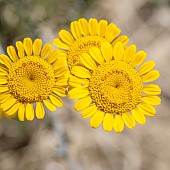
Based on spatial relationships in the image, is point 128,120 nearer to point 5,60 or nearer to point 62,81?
point 62,81

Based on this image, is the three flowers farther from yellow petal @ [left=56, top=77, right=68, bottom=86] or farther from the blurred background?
the blurred background

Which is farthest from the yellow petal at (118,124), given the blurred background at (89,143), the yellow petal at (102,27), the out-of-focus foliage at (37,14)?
the blurred background at (89,143)

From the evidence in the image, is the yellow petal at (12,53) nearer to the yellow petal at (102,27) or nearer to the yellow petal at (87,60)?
the yellow petal at (87,60)

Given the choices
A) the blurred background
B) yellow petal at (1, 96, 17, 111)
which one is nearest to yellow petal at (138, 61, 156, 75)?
yellow petal at (1, 96, 17, 111)

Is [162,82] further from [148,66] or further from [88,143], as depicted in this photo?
[148,66]

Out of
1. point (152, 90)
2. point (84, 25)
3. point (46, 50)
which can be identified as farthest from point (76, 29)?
point (152, 90)

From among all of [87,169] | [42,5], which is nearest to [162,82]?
[87,169]
